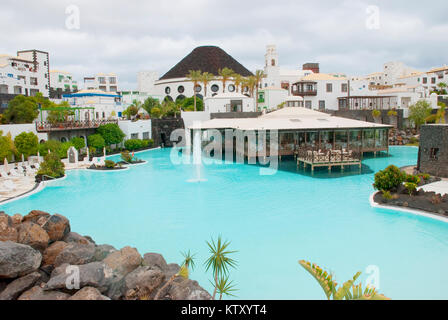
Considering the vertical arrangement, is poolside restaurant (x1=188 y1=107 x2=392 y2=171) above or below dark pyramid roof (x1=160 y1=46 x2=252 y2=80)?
below

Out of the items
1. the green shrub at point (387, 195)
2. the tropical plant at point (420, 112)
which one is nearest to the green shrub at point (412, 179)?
the green shrub at point (387, 195)

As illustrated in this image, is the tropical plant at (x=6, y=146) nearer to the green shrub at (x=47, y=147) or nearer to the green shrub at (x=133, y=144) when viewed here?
the green shrub at (x=47, y=147)

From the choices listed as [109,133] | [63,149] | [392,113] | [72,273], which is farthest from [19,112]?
[392,113]

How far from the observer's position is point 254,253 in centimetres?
1035

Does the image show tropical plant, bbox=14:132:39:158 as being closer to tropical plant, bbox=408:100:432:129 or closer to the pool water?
the pool water

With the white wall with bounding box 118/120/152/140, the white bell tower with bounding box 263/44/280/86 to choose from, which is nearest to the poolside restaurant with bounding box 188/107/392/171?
the white wall with bounding box 118/120/152/140

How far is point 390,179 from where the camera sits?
15.2m

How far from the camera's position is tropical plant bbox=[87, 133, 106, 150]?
110ft

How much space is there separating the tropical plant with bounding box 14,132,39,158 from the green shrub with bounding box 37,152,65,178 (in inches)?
193

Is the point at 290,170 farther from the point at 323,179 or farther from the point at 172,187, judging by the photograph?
the point at 172,187

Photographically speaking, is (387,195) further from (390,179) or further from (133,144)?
(133,144)

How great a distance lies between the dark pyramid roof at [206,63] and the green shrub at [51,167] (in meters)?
54.6
